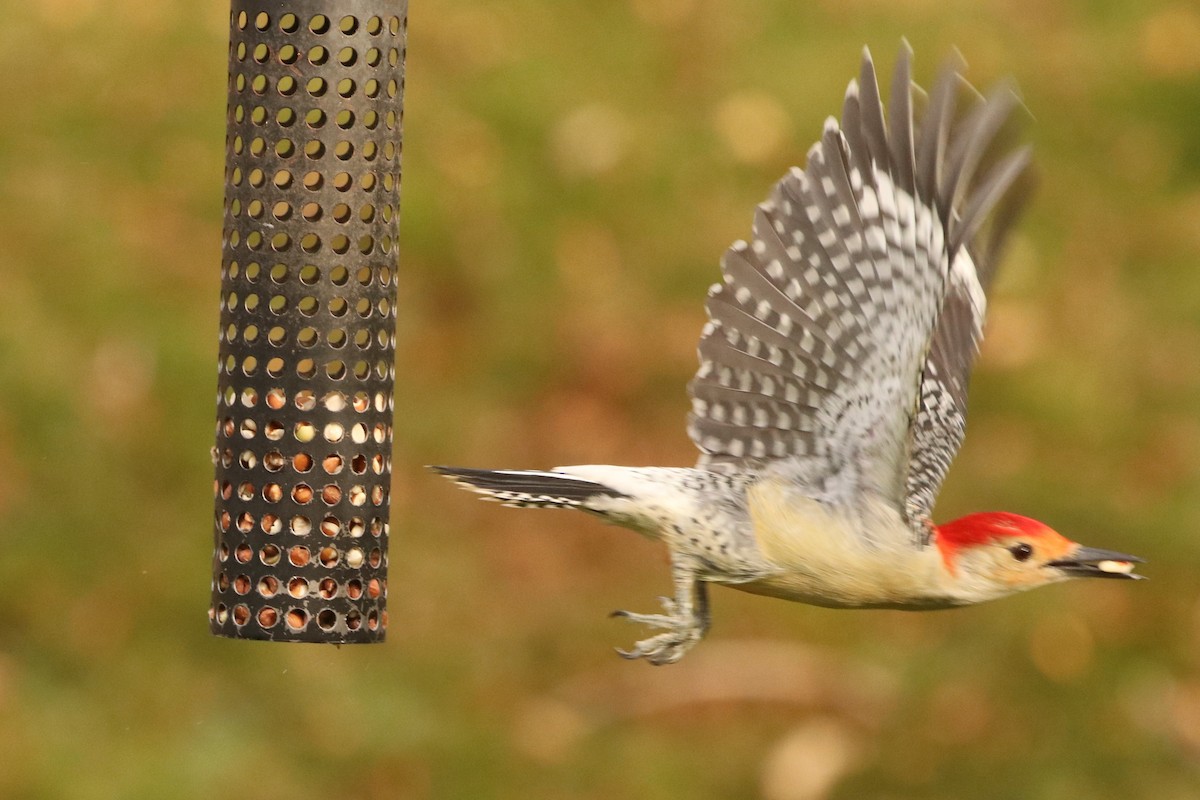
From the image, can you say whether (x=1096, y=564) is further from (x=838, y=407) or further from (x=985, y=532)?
(x=838, y=407)

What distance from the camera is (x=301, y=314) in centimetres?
514

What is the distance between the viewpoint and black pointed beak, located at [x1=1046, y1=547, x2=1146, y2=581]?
5.38 metres

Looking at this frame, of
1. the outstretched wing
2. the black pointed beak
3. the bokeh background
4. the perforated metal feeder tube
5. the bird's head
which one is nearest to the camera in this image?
the perforated metal feeder tube

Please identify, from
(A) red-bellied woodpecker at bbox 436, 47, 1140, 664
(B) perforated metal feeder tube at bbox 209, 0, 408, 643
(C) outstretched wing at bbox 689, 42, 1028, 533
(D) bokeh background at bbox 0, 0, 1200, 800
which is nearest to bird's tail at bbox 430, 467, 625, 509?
(A) red-bellied woodpecker at bbox 436, 47, 1140, 664

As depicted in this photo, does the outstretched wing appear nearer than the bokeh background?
Yes

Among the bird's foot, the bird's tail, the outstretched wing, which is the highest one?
the outstretched wing

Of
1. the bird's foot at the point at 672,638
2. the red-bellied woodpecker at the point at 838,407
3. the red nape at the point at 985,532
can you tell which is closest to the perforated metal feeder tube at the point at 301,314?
the red-bellied woodpecker at the point at 838,407

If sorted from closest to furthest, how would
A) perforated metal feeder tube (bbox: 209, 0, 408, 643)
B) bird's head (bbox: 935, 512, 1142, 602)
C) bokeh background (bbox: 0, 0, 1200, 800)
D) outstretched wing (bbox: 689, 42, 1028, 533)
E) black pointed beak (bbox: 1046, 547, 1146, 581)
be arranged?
perforated metal feeder tube (bbox: 209, 0, 408, 643) < outstretched wing (bbox: 689, 42, 1028, 533) < black pointed beak (bbox: 1046, 547, 1146, 581) < bird's head (bbox: 935, 512, 1142, 602) < bokeh background (bbox: 0, 0, 1200, 800)

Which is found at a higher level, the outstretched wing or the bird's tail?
the outstretched wing

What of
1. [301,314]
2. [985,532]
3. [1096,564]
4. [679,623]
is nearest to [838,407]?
[985,532]

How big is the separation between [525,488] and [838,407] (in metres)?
0.92

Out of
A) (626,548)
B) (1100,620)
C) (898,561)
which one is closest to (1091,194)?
(1100,620)

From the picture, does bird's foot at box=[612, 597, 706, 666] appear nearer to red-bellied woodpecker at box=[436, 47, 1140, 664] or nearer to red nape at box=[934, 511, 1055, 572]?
red-bellied woodpecker at box=[436, 47, 1140, 664]

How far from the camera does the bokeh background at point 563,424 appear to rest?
8.59 metres
